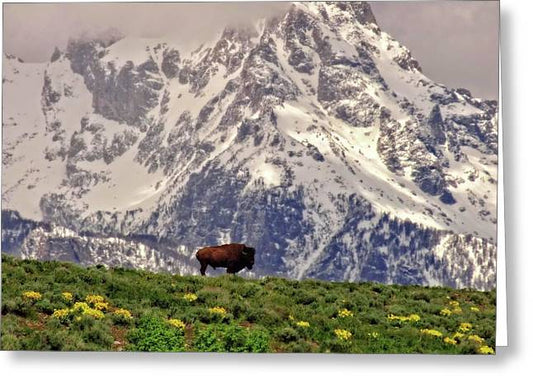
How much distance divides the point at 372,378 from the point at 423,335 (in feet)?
8.74

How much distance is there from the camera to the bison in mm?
41031

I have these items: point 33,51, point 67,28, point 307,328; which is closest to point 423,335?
point 307,328

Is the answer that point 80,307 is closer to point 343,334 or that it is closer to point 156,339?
point 156,339

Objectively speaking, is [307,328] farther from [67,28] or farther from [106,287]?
[67,28]

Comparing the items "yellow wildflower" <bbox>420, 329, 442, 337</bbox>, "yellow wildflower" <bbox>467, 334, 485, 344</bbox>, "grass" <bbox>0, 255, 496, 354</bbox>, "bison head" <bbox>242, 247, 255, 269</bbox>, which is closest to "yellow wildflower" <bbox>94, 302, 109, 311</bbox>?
"grass" <bbox>0, 255, 496, 354</bbox>

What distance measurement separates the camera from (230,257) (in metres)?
41.2

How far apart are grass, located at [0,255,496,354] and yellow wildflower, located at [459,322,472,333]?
0.03m

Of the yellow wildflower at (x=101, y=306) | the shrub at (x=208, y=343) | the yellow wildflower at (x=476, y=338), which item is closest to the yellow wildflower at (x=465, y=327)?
the yellow wildflower at (x=476, y=338)

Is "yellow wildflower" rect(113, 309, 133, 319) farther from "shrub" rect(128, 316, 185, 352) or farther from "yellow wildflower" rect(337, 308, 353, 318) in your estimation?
"yellow wildflower" rect(337, 308, 353, 318)

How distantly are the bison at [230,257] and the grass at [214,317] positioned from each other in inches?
198

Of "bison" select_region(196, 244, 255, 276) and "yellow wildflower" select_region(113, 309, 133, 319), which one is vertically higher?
A: "bison" select_region(196, 244, 255, 276)

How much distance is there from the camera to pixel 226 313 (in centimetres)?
3288

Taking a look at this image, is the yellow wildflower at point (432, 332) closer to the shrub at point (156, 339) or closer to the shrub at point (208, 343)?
the shrub at point (208, 343)

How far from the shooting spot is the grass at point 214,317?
31.5 metres
